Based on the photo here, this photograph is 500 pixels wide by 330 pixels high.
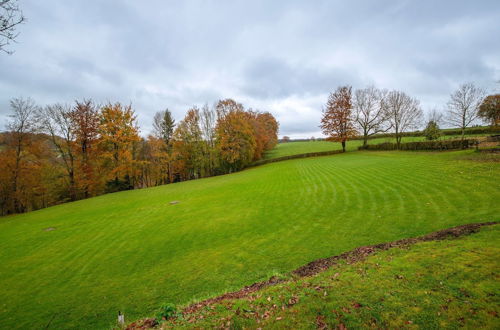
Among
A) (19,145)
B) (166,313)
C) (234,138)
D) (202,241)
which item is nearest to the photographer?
(166,313)

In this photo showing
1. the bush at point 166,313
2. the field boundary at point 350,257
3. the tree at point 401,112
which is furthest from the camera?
the tree at point 401,112

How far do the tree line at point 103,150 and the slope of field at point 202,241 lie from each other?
15.4 metres

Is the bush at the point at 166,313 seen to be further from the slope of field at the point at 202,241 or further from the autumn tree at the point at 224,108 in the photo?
the autumn tree at the point at 224,108

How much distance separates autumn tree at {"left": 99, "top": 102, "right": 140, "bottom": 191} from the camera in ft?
108

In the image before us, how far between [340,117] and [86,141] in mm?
50695

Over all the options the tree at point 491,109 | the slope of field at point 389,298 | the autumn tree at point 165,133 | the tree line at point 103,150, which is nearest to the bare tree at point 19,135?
the tree line at point 103,150

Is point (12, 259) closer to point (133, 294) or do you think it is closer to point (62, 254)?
point (62, 254)

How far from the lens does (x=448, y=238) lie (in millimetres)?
6559

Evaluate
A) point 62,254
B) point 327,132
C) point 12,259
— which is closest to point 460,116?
point 327,132

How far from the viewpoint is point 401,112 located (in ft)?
135

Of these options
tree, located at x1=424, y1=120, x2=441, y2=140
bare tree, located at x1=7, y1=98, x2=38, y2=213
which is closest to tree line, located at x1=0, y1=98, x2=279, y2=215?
bare tree, located at x1=7, y1=98, x2=38, y2=213

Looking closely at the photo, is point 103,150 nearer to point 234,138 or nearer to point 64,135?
Answer: point 64,135

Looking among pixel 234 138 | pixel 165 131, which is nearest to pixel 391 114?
pixel 234 138

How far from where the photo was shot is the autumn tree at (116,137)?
3300 centimetres
